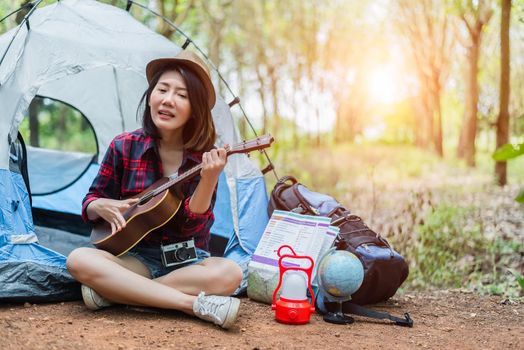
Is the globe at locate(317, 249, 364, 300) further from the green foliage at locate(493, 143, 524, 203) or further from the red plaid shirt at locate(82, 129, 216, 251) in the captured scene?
the green foliage at locate(493, 143, 524, 203)

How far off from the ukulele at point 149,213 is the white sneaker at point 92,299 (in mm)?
196

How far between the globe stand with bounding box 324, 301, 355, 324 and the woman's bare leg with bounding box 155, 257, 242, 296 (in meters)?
0.48

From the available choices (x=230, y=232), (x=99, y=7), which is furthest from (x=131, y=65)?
(x=230, y=232)

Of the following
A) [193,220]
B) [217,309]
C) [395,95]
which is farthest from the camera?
[395,95]

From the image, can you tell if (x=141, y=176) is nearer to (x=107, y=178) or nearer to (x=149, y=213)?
(x=107, y=178)

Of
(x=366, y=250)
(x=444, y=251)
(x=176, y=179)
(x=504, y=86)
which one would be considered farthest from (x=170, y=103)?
(x=504, y=86)

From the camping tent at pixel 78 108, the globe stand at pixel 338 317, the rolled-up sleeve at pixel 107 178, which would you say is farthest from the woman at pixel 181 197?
the globe stand at pixel 338 317

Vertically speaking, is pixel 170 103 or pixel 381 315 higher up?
pixel 170 103

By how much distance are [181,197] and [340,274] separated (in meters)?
0.80

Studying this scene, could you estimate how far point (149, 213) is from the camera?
2.53 m

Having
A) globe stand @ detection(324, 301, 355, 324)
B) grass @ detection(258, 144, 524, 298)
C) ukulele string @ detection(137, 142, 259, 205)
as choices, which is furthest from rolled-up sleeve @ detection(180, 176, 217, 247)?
grass @ detection(258, 144, 524, 298)

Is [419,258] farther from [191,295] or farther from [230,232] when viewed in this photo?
[191,295]

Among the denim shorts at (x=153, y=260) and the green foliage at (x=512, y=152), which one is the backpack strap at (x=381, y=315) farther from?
the green foliage at (x=512, y=152)

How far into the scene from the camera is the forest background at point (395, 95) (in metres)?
4.21
